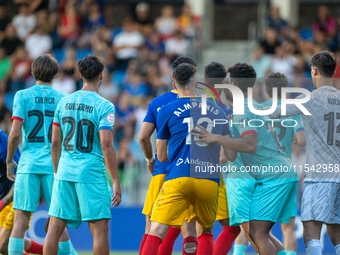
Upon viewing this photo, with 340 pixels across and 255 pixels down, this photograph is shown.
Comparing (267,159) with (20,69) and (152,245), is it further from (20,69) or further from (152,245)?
(20,69)

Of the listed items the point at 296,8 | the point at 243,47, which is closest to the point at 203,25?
the point at 243,47

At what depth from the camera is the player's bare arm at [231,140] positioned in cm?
485


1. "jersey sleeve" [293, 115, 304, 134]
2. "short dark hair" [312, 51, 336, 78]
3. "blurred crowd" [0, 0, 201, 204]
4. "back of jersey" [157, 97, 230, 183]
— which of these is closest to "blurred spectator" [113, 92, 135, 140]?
"blurred crowd" [0, 0, 201, 204]

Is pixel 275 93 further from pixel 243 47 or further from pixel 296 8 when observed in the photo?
pixel 296 8

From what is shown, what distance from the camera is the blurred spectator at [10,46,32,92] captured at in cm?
1364

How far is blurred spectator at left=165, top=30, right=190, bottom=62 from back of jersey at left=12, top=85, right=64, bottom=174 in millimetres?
7903

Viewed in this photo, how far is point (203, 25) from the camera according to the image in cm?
1488

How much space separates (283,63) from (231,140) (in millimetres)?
8062

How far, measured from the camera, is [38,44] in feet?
47.2

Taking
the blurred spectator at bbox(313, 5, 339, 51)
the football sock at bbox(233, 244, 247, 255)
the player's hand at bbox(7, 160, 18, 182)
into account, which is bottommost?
the football sock at bbox(233, 244, 247, 255)

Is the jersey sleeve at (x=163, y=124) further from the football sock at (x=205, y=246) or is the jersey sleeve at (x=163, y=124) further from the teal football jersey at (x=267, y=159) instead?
the football sock at (x=205, y=246)

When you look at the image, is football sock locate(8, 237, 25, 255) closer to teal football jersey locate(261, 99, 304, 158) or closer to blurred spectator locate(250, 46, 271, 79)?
teal football jersey locate(261, 99, 304, 158)

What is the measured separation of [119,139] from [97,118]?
6793mm

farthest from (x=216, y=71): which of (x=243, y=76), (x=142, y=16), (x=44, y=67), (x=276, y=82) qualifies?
(x=142, y=16)
